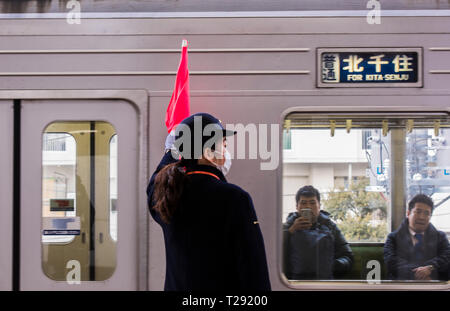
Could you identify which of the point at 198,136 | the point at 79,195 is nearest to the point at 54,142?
the point at 79,195

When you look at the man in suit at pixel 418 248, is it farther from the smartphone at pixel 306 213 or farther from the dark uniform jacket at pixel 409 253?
the smartphone at pixel 306 213

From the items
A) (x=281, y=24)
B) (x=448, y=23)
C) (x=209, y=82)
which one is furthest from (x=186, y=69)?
(x=448, y=23)

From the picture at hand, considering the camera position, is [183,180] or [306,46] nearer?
[183,180]

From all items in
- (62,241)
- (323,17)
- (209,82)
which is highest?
(323,17)

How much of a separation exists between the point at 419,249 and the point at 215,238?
58.5 inches

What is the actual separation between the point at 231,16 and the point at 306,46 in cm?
49

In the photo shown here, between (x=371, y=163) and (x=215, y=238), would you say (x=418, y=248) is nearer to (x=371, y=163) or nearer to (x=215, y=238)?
(x=371, y=163)

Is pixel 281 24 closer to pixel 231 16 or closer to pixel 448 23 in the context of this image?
pixel 231 16

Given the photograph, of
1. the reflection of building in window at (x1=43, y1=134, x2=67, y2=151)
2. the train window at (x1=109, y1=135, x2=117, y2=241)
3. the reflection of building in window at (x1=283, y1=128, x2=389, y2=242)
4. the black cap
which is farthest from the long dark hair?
the reflection of building in window at (x1=43, y1=134, x2=67, y2=151)

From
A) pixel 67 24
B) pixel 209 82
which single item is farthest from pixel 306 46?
pixel 67 24

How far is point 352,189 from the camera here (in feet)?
8.50

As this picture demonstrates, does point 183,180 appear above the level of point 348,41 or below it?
below

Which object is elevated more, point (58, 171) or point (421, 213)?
point (58, 171)

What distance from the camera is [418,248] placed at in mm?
2568
